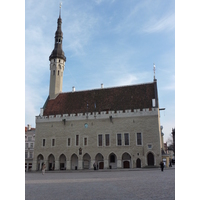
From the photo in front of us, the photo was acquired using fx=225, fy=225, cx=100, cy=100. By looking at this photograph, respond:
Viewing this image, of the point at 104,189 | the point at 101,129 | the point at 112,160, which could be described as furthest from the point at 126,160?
the point at 104,189

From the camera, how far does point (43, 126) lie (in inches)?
1394

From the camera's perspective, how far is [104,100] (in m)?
34.5

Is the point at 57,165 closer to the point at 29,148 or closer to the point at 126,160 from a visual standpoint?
the point at 126,160

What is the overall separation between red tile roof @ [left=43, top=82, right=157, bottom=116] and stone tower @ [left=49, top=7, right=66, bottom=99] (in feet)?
4.20

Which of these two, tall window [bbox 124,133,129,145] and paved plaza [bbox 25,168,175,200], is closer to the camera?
paved plaza [bbox 25,168,175,200]

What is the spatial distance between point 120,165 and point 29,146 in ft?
79.0

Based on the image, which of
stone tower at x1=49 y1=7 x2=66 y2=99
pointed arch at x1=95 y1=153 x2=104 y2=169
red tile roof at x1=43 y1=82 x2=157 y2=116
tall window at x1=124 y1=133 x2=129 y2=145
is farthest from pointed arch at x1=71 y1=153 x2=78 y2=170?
stone tower at x1=49 y1=7 x2=66 y2=99

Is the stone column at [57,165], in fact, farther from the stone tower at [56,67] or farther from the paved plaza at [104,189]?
the paved plaza at [104,189]

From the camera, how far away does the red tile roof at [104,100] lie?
106 feet

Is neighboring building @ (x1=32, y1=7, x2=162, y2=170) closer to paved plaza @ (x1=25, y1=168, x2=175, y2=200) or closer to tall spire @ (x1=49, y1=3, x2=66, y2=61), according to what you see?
tall spire @ (x1=49, y1=3, x2=66, y2=61)

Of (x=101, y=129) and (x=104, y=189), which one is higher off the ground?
(x=101, y=129)

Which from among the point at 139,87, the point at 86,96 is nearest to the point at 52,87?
the point at 86,96

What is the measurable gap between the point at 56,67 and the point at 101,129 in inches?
569

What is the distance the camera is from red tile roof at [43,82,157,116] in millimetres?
32250
